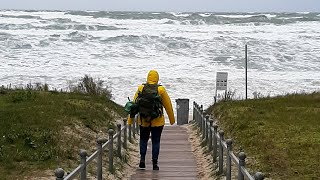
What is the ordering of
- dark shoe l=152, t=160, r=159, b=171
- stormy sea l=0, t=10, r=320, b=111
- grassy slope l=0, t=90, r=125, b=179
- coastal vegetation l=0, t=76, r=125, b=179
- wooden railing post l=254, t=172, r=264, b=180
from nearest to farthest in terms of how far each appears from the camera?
1. wooden railing post l=254, t=172, r=264, b=180
2. coastal vegetation l=0, t=76, r=125, b=179
3. grassy slope l=0, t=90, r=125, b=179
4. dark shoe l=152, t=160, r=159, b=171
5. stormy sea l=0, t=10, r=320, b=111

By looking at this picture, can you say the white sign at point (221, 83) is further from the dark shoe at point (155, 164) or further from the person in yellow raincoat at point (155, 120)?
the person in yellow raincoat at point (155, 120)

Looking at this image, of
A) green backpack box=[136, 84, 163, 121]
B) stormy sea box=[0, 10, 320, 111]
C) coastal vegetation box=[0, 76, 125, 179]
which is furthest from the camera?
stormy sea box=[0, 10, 320, 111]

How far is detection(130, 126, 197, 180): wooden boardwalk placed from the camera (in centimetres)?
930

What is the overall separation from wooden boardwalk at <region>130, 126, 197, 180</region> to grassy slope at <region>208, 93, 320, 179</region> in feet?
3.32

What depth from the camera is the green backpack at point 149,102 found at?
8.86m

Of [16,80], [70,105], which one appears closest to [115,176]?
[70,105]

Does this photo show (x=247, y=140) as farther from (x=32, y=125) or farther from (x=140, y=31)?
(x=140, y=31)

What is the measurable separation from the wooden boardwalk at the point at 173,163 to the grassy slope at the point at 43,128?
1280 mm

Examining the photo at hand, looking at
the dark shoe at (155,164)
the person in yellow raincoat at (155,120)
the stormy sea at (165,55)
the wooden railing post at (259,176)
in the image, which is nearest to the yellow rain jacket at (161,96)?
the person in yellow raincoat at (155,120)

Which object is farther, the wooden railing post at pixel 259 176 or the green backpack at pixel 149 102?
the green backpack at pixel 149 102

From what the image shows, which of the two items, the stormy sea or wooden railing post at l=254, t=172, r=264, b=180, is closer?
wooden railing post at l=254, t=172, r=264, b=180

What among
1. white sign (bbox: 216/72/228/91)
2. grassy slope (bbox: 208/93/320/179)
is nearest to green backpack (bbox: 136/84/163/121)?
grassy slope (bbox: 208/93/320/179)

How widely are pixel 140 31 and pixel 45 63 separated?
19410mm

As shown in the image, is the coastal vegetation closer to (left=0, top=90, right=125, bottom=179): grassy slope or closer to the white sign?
(left=0, top=90, right=125, bottom=179): grassy slope
